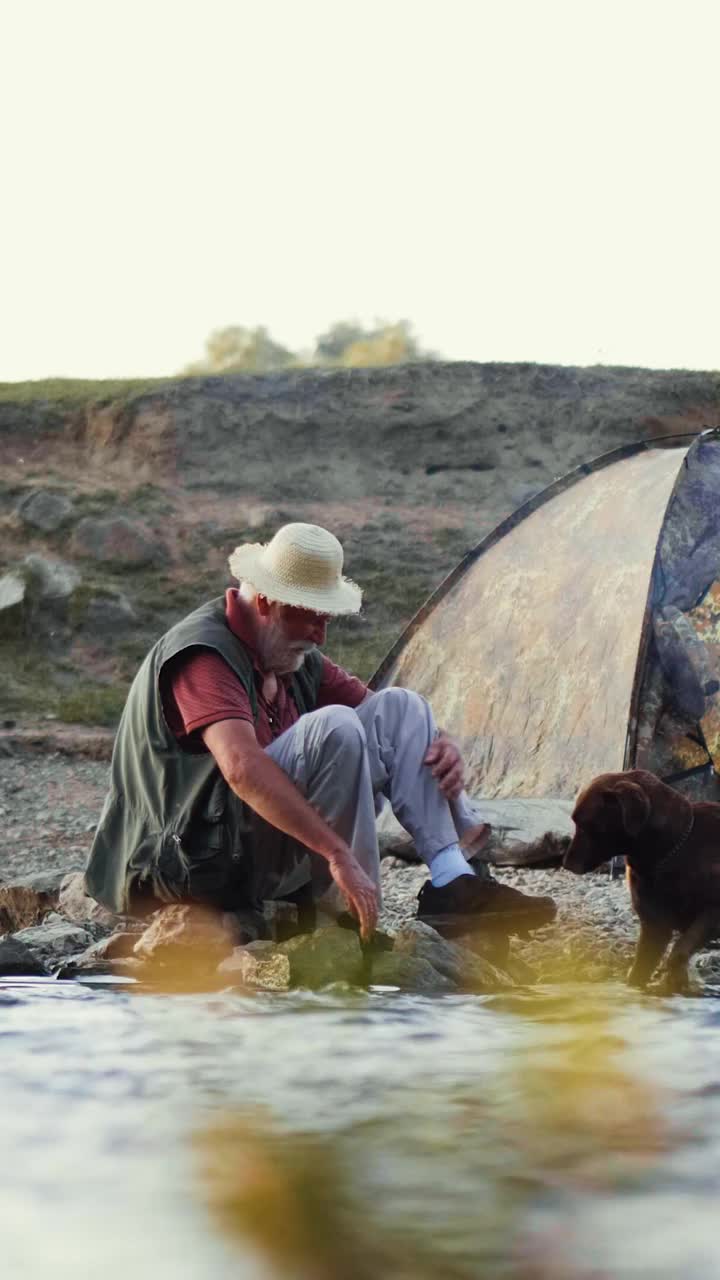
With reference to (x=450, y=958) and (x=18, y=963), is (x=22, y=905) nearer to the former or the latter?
(x=18, y=963)

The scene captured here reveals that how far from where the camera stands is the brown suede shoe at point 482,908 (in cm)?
492

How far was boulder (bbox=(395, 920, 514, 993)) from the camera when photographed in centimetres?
472

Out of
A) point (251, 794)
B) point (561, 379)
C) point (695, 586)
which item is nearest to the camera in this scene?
point (251, 794)

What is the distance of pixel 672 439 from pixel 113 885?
4.21 meters

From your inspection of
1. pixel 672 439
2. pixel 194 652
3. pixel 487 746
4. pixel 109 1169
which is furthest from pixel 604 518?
pixel 109 1169

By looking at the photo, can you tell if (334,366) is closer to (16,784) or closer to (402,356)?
(16,784)

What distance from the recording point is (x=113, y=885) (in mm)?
5039

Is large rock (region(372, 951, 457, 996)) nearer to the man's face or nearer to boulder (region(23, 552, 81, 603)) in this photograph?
the man's face

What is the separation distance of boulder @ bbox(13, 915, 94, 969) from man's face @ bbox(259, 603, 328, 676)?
1338 mm

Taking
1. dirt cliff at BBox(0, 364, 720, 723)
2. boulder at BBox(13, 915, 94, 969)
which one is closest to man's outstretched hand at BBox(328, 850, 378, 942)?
boulder at BBox(13, 915, 94, 969)

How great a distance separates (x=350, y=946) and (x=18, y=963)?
118 cm

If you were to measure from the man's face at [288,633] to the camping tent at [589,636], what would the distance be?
241cm

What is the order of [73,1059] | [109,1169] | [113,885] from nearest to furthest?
[109,1169]
[73,1059]
[113,885]

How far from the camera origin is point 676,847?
16.5 feet
